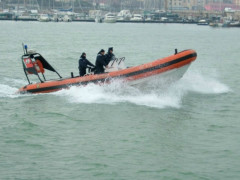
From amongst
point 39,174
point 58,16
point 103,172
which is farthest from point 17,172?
point 58,16

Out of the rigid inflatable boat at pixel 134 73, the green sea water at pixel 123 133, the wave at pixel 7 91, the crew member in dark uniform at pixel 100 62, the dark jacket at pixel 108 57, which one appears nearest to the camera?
the green sea water at pixel 123 133

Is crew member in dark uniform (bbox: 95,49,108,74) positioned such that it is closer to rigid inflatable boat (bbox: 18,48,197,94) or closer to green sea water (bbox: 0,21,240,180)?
rigid inflatable boat (bbox: 18,48,197,94)

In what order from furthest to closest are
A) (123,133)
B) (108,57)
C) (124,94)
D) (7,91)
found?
(7,91) → (108,57) → (124,94) → (123,133)

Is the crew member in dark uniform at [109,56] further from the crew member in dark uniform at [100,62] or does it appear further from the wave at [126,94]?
the wave at [126,94]

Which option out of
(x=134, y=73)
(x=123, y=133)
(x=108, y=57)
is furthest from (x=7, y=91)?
(x=123, y=133)

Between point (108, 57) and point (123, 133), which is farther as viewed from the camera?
point (108, 57)

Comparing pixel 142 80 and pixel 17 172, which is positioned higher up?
pixel 142 80

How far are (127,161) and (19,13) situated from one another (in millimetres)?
148729

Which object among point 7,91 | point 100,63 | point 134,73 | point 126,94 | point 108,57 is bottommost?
point 7,91

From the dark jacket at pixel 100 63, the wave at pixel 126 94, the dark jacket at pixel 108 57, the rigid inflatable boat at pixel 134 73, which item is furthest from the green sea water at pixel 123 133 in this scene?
the dark jacket at pixel 108 57

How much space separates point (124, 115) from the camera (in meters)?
16.5

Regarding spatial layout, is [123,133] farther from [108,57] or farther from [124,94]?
[108,57]

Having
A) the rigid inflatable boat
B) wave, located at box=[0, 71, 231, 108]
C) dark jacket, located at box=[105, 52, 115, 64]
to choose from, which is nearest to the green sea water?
wave, located at box=[0, 71, 231, 108]

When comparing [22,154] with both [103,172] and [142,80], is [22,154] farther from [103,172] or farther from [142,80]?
[142,80]
